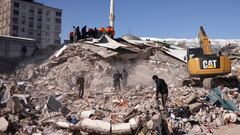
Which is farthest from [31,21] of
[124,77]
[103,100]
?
[103,100]

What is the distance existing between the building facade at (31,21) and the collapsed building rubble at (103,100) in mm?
35176

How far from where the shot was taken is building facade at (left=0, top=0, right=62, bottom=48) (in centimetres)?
5488

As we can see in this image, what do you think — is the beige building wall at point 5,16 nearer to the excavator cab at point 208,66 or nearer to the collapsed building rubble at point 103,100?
the collapsed building rubble at point 103,100

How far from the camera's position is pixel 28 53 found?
25.8 metres

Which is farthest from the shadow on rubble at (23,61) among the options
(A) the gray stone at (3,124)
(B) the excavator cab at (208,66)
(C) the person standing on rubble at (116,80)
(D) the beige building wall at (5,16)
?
(D) the beige building wall at (5,16)

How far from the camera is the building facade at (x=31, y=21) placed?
54.9m

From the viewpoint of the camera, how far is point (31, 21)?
57312 millimetres

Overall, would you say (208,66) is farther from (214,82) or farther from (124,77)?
(124,77)

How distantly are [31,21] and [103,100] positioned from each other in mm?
46979

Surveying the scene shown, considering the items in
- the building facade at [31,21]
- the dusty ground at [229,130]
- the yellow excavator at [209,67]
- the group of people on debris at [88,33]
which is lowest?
the dusty ground at [229,130]

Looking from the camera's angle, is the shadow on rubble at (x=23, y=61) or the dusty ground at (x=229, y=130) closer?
the dusty ground at (x=229, y=130)

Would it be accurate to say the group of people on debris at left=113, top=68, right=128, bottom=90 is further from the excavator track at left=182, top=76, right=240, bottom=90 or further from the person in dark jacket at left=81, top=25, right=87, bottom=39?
the person in dark jacket at left=81, top=25, right=87, bottom=39

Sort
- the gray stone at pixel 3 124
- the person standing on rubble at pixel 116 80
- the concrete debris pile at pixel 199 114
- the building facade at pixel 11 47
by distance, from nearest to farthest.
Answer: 1. the gray stone at pixel 3 124
2. the concrete debris pile at pixel 199 114
3. the person standing on rubble at pixel 116 80
4. the building facade at pixel 11 47

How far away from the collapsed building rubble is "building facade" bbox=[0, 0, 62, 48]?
115 feet
